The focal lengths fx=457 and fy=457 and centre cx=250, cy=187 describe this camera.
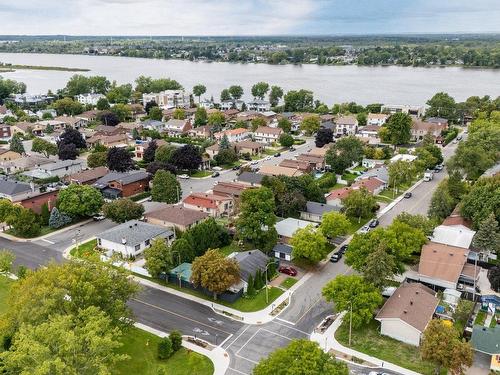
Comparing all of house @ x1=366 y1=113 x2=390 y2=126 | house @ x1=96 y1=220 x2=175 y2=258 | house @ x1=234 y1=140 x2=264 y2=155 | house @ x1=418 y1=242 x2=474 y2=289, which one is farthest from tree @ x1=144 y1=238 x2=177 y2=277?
house @ x1=366 y1=113 x2=390 y2=126

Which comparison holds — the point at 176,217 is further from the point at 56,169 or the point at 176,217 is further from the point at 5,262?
the point at 56,169

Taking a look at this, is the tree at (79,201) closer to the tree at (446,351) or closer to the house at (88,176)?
the house at (88,176)

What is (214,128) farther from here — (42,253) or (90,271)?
(90,271)

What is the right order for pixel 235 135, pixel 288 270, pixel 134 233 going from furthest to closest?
pixel 235 135
pixel 134 233
pixel 288 270

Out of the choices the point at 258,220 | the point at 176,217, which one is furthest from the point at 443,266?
the point at 176,217

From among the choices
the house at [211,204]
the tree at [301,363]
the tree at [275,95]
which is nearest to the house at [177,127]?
the tree at [275,95]

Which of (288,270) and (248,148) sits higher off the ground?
(248,148)
